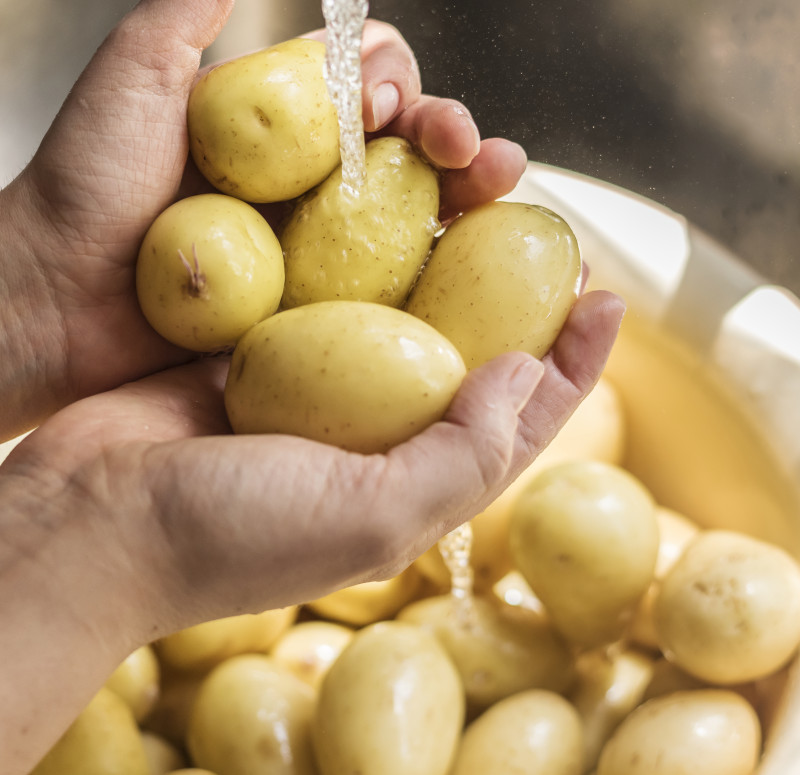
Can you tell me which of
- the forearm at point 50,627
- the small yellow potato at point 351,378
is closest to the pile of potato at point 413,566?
the small yellow potato at point 351,378

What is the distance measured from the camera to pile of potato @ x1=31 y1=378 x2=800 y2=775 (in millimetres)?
704

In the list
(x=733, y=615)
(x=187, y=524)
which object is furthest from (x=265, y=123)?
(x=733, y=615)

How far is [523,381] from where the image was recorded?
496 millimetres

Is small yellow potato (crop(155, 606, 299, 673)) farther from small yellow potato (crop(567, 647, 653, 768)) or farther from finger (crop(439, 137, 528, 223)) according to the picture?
finger (crop(439, 137, 528, 223))

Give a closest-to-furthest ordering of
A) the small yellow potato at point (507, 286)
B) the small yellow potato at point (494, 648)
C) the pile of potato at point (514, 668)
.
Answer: the small yellow potato at point (507, 286) → the pile of potato at point (514, 668) → the small yellow potato at point (494, 648)

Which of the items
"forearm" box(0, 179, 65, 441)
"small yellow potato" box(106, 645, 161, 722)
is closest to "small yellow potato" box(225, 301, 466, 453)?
"forearm" box(0, 179, 65, 441)

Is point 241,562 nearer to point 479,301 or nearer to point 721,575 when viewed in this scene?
point 479,301

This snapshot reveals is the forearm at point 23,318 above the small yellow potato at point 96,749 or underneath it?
above

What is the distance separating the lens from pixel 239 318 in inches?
23.0

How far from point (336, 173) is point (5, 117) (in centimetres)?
52

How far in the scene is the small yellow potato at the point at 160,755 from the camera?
2.52 feet

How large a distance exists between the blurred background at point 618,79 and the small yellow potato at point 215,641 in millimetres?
571

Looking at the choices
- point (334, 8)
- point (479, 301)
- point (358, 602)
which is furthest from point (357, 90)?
point (358, 602)

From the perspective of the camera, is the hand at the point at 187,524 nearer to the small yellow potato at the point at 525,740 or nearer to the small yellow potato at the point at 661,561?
the small yellow potato at the point at 525,740
